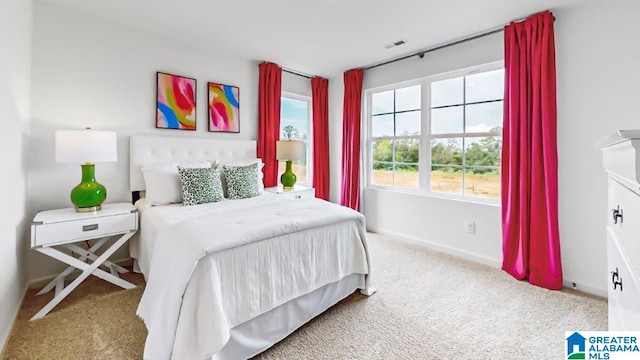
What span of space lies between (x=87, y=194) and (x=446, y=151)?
11.8 feet

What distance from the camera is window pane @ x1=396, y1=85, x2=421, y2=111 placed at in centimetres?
360

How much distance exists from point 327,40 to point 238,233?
2483 millimetres

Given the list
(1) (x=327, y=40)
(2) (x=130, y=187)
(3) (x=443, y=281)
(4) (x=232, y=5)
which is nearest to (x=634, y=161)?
(3) (x=443, y=281)

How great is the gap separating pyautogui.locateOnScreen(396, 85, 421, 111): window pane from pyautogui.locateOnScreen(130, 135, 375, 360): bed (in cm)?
216

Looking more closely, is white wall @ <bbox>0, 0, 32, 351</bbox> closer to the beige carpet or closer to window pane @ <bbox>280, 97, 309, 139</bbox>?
the beige carpet

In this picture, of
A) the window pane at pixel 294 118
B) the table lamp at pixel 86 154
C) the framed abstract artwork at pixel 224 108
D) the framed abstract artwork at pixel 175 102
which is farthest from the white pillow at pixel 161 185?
the window pane at pixel 294 118

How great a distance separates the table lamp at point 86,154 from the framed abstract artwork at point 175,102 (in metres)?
0.82

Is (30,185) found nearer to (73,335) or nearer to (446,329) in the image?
(73,335)

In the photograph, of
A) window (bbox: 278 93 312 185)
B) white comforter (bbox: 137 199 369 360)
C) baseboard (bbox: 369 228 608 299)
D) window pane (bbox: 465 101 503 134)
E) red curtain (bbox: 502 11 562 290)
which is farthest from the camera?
window (bbox: 278 93 312 185)

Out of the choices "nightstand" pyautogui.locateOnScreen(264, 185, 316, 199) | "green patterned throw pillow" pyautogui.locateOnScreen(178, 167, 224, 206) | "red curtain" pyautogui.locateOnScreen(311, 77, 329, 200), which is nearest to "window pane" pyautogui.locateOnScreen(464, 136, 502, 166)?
"nightstand" pyautogui.locateOnScreen(264, 185, 316, 199)

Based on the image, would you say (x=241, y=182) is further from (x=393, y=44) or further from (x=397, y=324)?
(x=393, y=44)

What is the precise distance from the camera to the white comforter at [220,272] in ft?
4.32

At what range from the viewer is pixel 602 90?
2.23 m

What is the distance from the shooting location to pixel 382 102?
13.3 feet
